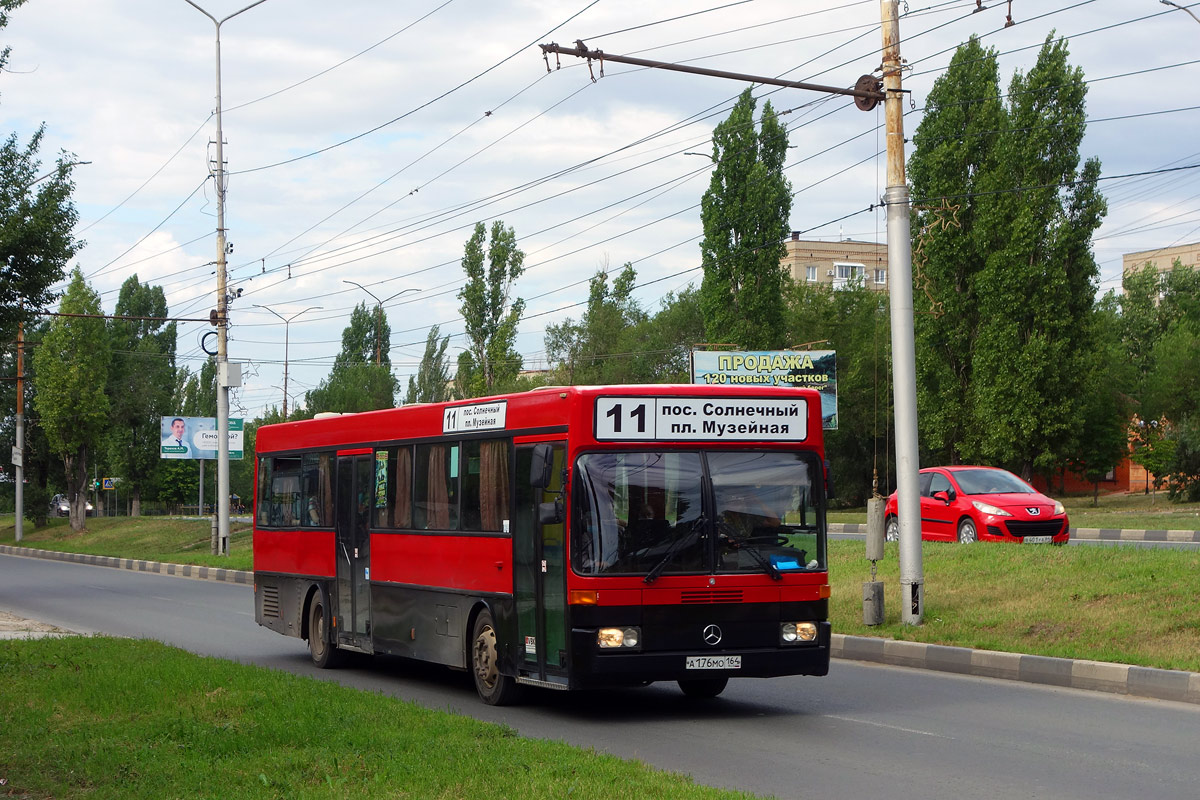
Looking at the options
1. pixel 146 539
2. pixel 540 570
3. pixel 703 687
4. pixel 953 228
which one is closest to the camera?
pixel 540 570

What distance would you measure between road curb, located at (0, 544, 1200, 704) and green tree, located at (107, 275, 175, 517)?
189 ft

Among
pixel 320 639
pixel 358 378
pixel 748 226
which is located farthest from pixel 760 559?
pixel 358 378

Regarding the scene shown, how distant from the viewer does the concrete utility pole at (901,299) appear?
51.4 feet

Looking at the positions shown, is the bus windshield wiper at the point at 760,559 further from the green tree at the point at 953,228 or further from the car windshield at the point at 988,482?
the green tree at the point at 953,228

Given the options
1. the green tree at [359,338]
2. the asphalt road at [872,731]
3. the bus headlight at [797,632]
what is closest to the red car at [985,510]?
the asphalt road at [872,731]

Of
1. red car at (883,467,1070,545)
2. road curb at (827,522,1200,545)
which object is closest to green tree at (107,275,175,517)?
road curb at (827,522,1200,545)

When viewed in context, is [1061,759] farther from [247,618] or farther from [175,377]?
[175,377]

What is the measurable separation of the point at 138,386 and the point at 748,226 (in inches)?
1438

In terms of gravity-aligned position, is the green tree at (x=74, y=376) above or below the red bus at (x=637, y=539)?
above

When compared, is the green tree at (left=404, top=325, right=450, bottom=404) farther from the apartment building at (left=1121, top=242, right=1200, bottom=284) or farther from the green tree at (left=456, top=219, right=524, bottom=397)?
the apartment building at (left=1121, top=242, right=1200, bottom=284)

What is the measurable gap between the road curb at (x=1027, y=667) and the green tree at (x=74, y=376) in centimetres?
4894

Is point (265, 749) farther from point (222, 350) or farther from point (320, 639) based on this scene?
point (222, 350)

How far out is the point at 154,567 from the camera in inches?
1542

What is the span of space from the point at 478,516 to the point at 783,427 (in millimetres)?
2977
